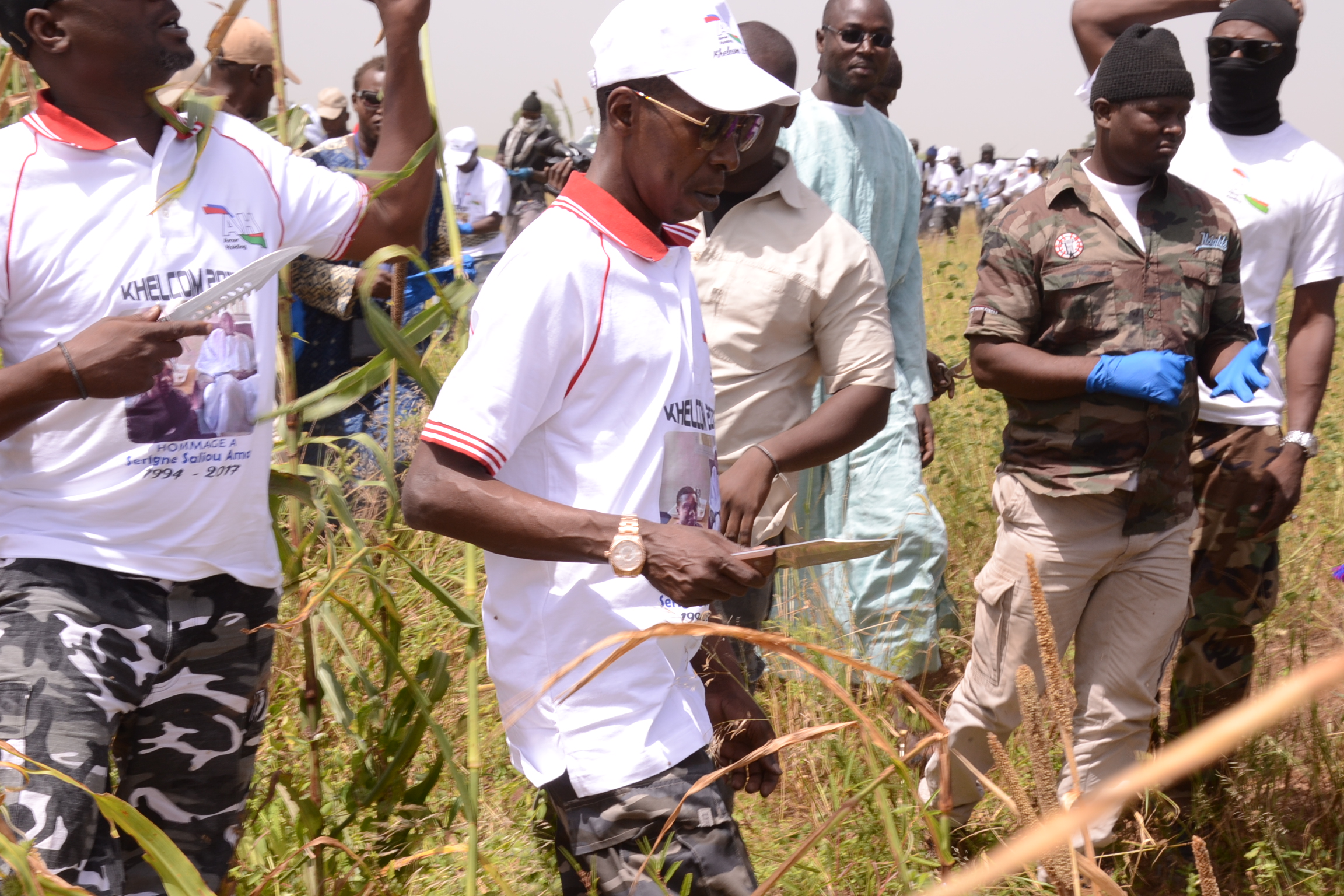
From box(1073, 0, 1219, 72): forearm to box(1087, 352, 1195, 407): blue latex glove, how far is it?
1.22 metres

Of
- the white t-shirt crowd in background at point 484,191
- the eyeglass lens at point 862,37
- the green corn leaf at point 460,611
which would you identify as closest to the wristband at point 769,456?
the green corn leaf at point 460,611

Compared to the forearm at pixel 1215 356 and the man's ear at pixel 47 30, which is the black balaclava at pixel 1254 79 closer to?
the forearm at pixel 1215 356

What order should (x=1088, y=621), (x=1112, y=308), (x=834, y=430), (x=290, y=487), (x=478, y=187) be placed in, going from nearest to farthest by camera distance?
1. (x=290, y=487)
2. (x=834, y=430)
3. (x=1112, y=308)
4. (x=1088, y=621)
5. (x=478, y=187)

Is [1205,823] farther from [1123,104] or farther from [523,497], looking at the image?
[523,497]

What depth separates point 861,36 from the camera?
14.2ft

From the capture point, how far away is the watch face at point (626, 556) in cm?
171

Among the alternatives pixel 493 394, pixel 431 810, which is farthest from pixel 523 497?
pixel 431 810

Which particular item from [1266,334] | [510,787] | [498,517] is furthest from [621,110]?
[1266,334]

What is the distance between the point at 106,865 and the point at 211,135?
1153 mm

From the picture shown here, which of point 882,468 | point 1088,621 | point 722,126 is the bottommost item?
point 1088,621

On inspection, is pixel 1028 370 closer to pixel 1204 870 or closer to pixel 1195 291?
pixel 1195 291

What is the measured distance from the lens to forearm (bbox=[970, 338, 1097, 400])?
10.1 ft

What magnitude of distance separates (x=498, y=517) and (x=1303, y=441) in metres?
2.53

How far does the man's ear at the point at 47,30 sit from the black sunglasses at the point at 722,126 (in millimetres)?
870
